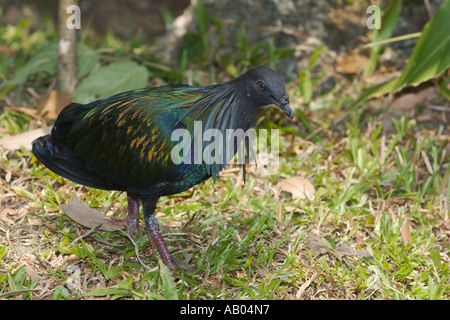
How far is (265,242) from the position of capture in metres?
3.81

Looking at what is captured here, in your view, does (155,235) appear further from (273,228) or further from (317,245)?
(317,245)

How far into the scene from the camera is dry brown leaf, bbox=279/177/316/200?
13.9 ft

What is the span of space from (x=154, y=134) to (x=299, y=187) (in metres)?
1.45

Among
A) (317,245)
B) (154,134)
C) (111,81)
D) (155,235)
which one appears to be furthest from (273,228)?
(111,81)

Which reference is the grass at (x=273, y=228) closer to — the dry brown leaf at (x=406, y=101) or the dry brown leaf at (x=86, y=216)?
the dry brown leaf at (x=86, y=216)

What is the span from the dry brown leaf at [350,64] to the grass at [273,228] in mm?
646

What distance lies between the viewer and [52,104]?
489 centimetres

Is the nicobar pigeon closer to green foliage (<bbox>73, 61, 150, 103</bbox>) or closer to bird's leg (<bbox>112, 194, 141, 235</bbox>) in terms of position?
bird's leg (<bbox>112, 194, 141, 235</bbox>)

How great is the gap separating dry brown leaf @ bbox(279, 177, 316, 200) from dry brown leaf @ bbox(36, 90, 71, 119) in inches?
80.9

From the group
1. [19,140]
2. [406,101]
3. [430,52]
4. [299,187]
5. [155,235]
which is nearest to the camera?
[155,235]

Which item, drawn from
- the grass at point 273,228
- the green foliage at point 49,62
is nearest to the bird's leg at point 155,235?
the grass at point 273,228
